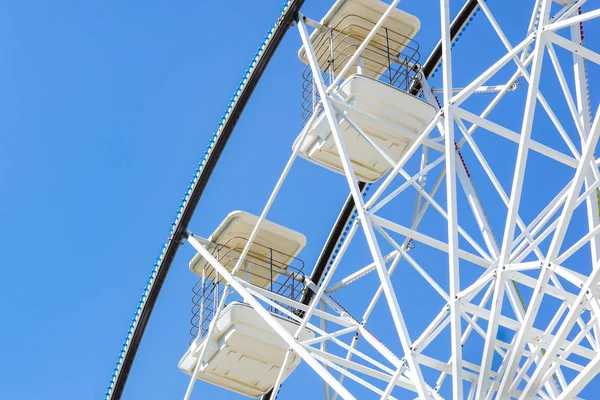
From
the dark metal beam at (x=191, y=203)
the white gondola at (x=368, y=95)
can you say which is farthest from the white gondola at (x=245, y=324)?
the white gondola at (x=368, y=95)

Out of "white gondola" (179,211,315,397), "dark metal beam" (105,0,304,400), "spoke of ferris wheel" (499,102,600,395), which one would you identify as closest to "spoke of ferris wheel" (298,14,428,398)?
"dark metal beam" (105,0,304,400)

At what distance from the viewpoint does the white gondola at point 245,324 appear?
24.5 m

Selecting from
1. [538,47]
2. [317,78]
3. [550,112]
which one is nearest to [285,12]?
[317,78]

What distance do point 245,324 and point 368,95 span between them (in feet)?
18.6

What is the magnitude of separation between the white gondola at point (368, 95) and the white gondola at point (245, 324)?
3114 millimetres

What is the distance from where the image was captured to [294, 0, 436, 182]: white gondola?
22500mm

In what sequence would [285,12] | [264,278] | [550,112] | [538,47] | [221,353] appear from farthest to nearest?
[264,278]
[221,353]
[285,12]
[550,112]
[538,47]

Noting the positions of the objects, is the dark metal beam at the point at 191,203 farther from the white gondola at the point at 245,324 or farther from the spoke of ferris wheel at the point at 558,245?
the spoke of ferris wheel at the point at 558,245

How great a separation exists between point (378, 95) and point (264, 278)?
6733 mm

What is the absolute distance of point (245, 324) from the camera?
24.4 m

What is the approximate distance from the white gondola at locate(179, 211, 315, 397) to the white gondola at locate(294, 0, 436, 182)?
10.2 ft

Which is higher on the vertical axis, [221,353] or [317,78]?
[317,78]

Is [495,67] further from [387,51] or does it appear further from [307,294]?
[307,294]

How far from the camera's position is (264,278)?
27.4 m
